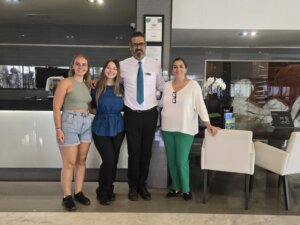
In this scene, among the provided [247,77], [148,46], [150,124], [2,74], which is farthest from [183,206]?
[2,74]

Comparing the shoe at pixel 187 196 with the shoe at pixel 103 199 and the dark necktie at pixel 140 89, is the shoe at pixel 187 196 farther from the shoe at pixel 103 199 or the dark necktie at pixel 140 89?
the dark necktie at pixel 140 89

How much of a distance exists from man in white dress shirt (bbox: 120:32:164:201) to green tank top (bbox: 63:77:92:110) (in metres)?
0.45

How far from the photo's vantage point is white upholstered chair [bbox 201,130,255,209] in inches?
125

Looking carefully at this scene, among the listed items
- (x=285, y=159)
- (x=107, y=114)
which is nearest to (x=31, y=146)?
(x=107, y=114)

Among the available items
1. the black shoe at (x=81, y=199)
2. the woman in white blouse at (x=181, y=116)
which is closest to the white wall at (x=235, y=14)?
the woman in white blouse at (x=181, y=116)

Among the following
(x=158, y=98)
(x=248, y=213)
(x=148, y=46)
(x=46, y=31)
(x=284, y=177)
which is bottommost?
(x=248, y=213)

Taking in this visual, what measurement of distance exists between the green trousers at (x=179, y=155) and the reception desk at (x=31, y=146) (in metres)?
0.74

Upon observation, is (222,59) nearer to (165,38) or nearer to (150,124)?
(165,38)

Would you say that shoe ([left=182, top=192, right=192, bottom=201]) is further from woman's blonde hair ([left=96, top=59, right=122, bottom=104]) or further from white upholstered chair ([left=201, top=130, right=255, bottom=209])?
woman's blonde hair ([left=96, top=59, right=122, bottom=104])

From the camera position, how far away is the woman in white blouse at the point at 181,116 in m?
3.32

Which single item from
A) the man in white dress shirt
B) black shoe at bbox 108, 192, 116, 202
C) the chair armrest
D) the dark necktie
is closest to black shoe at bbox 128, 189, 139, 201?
the man in white dress shirt

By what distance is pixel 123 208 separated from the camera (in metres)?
3.23

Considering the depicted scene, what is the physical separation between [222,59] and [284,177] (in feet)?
12.6

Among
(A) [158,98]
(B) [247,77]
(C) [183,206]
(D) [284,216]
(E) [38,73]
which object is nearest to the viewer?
(D) [284,216]
